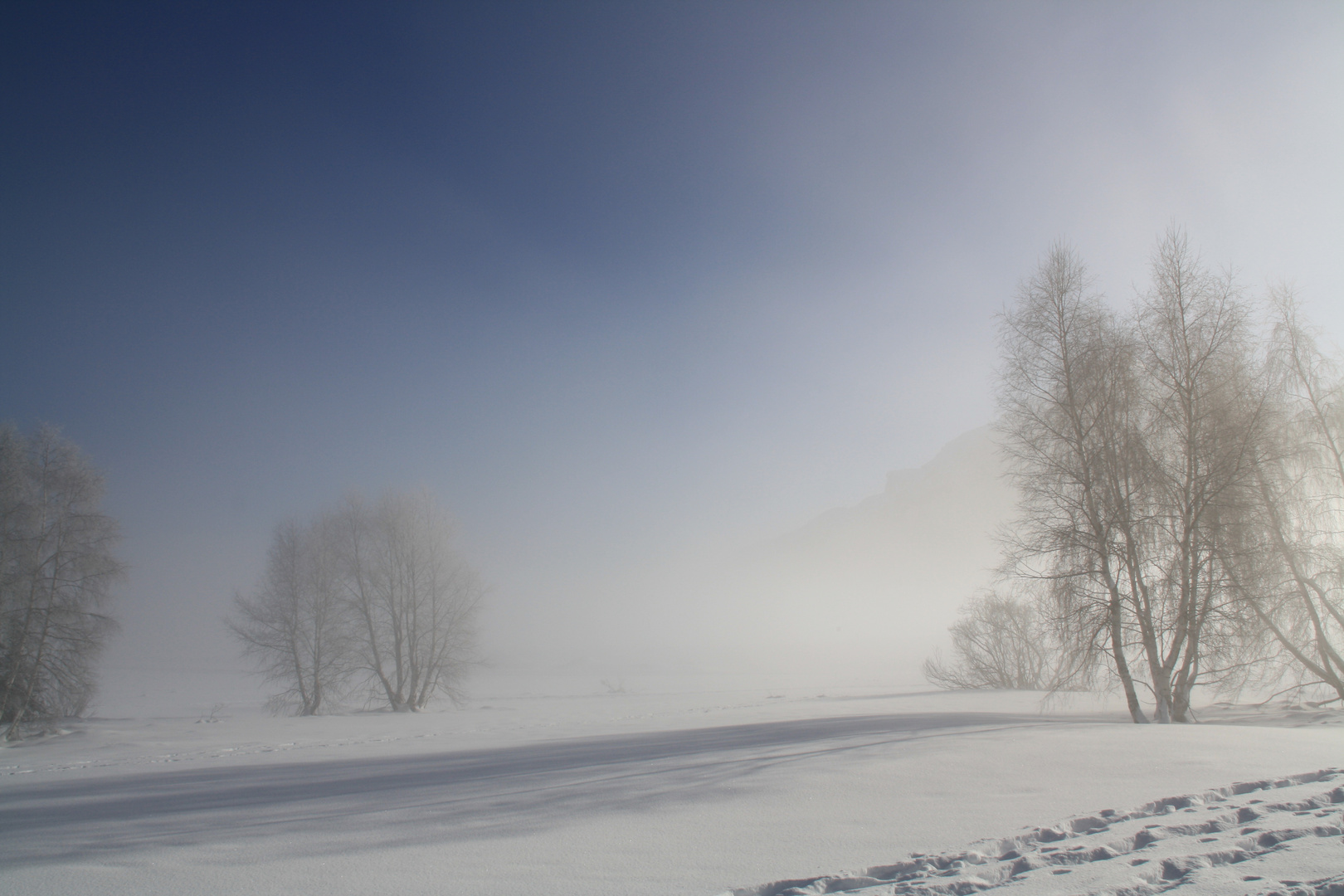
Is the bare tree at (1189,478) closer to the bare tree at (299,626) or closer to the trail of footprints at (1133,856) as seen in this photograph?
the trail of footprints at (1133,856)

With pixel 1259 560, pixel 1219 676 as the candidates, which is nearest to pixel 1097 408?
pixel 1259 560

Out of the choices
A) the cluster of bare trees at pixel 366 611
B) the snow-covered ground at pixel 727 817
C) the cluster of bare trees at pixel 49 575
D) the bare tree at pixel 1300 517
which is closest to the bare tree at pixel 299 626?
the cluster of bare trees at pixel 366 611

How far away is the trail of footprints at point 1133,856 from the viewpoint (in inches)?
124

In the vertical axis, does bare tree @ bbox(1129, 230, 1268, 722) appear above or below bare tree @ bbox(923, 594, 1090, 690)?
above

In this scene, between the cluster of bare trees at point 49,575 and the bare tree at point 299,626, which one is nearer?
the cluster of bare trees at point 49,575

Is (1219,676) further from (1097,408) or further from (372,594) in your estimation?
(372,594)

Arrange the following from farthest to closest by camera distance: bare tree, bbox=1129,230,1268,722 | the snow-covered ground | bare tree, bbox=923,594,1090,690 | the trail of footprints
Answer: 1. bare tree, bbox=923,594,1090,690
2. bare tree, bbox=1129,230,1268,722
3. the snow-covered ground
4. the trail of footprints

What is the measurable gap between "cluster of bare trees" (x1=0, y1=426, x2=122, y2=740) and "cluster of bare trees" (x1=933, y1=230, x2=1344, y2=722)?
26100mm

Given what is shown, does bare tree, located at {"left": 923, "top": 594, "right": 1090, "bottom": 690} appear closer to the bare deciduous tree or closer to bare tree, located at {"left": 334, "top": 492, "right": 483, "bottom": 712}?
the bare deciduous tree

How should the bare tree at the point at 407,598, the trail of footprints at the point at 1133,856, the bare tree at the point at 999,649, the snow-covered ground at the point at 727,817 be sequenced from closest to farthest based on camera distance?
the trail of footprints at the point at 1133,856, the snow-covered ground at the point at 727,817, the bare tree at the point at 999,649, the bare tree at the point at 407,598

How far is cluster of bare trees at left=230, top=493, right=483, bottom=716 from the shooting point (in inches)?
1096

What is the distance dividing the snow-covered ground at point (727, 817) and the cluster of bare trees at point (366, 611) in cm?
1795

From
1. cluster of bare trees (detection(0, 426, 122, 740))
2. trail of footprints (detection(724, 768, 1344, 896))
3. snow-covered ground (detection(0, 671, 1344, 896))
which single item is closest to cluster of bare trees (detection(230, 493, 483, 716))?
cluster of bare trees (detection(0, 426, 122, 740))

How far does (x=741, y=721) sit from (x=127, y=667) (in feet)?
338
